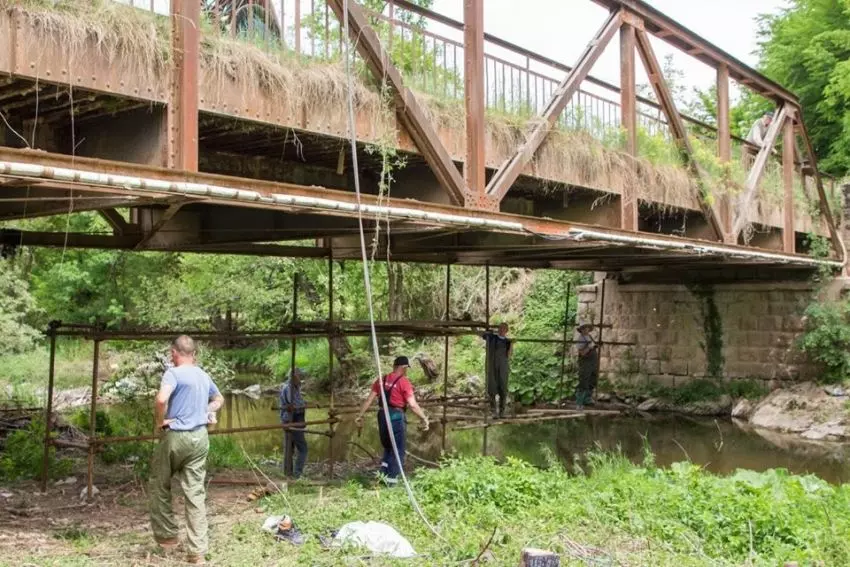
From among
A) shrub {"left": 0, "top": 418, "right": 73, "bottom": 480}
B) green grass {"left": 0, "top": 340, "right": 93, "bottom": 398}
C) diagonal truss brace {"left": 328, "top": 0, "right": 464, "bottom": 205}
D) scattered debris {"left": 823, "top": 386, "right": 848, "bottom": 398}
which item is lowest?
shrub {"left": 0, "top": 418, "right": 73, "bottom": 480}

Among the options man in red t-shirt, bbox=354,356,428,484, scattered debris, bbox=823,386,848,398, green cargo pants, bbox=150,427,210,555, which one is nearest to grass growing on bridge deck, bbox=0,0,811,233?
green cargo pants, bbox=150,427,210,555

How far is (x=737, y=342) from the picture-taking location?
68.5 feet

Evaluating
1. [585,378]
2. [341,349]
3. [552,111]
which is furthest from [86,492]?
[341,349]

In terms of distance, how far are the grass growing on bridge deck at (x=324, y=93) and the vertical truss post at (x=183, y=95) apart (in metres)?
0.08

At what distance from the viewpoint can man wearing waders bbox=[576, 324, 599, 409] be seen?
1892 cm

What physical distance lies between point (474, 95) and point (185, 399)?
12.9 feet

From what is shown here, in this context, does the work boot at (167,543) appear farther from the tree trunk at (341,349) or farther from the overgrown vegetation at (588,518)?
the tree trunk at (341,349)

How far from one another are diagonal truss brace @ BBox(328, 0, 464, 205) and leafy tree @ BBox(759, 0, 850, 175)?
20439mm

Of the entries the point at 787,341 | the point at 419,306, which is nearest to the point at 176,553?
the point at 787,341

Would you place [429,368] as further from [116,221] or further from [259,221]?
[116,221]

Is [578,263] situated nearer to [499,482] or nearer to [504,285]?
[499,482]

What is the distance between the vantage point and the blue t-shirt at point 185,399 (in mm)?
6523

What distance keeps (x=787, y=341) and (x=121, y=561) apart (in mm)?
17331

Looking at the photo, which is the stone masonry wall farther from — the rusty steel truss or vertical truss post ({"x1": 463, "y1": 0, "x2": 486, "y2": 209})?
vertical truss post ({"x1": 463, "y1": 0, "x2": 486, "y2": 209})
